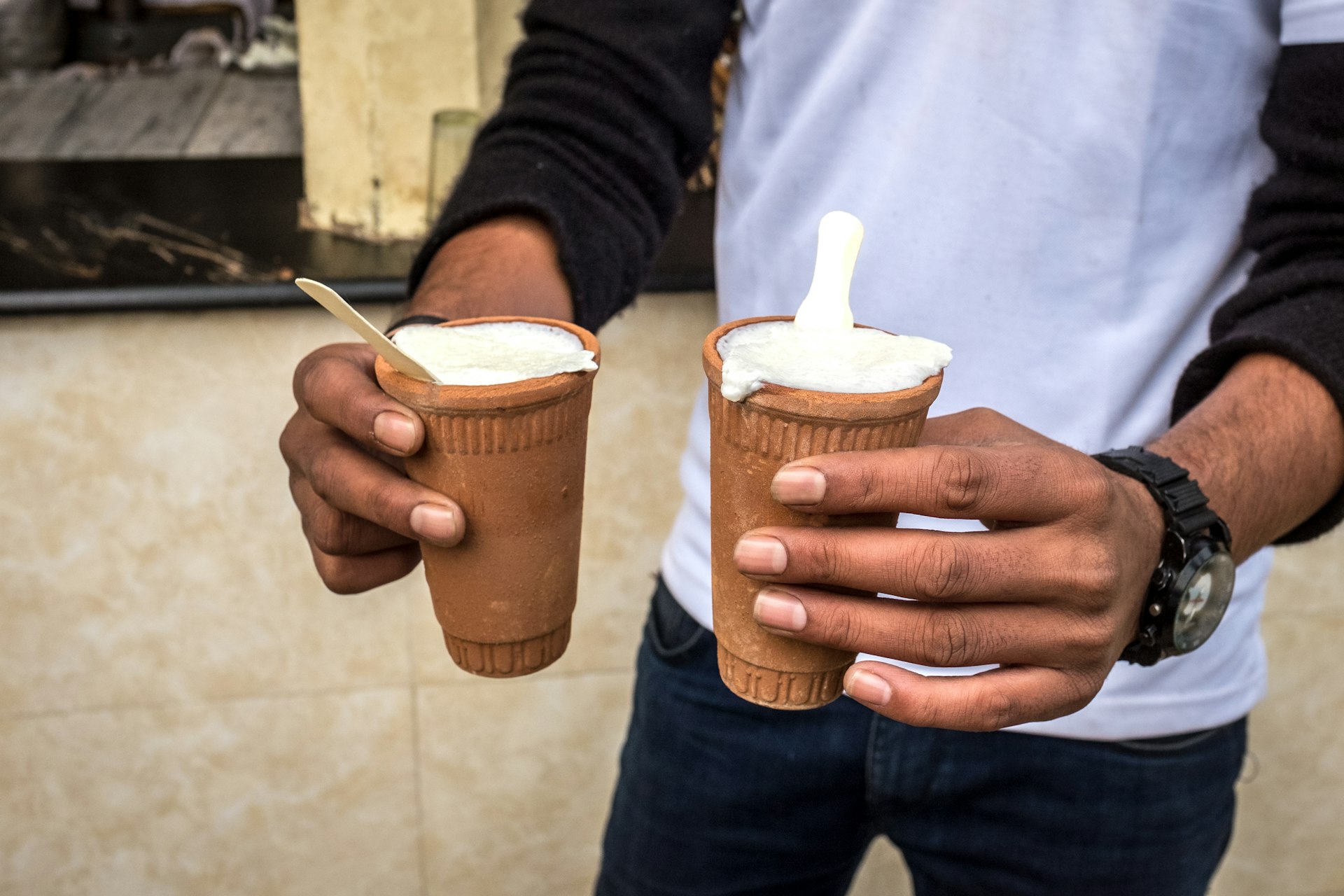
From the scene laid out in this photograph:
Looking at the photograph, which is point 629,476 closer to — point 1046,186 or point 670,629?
point 670,629

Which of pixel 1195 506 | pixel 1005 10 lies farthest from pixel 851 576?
pixel 1005 10

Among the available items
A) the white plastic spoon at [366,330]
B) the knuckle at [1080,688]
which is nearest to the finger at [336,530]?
the white plastic spoon at [366,330]

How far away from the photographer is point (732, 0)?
1017 mm

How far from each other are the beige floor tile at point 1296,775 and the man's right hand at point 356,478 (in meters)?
1.53

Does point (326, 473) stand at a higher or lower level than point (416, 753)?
higher

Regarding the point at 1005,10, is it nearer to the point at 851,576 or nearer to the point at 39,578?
the point at 851,576

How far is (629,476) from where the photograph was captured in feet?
5.31

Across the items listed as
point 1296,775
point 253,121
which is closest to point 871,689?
point 1296,775

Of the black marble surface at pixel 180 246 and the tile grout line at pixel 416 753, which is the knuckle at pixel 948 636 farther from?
the tile grout line at pixel 416 753

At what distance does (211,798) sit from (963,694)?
4.65ft

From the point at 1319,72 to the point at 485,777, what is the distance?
1.44m

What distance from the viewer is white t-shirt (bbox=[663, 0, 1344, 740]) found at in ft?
2.82

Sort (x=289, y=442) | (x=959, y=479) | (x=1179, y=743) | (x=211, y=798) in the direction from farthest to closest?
(x=211, y=798)
(x=1179, y=743)
(x=289, y=442)
(x=959, y=479)

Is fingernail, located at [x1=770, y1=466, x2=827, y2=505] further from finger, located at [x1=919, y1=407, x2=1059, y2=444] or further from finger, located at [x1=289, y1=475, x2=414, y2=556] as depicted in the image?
finger, located at [x1=289, y1=475, x2=414, y2=556]
